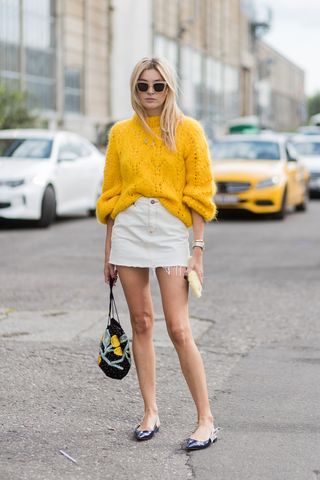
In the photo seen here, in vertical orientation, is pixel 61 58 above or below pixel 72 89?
above

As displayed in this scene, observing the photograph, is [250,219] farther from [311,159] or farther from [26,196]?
[311,159]

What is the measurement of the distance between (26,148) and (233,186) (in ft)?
12.4

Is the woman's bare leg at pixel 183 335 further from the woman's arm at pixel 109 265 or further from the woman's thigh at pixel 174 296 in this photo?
the woman's arm at pixel 109 265

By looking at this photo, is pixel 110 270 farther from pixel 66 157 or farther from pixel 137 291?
pixel 66 157

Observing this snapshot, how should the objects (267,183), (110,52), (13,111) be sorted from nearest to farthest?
(267,183) < (13,111) < (110,52)

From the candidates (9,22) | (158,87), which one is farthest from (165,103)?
(9,22)

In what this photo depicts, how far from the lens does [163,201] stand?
16.8ft

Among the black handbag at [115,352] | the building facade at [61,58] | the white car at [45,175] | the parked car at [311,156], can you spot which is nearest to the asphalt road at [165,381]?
the black handbag at [115,352]

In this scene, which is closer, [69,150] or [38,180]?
[38,180]

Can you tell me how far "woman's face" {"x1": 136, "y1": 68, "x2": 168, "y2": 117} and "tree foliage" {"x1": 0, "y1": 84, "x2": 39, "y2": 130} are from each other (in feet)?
69.0

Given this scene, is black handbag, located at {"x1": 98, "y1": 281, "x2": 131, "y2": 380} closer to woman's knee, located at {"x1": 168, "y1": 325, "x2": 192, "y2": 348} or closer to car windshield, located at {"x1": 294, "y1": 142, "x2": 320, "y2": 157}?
woman's knee, located at {"x1": 168, "y1": 325, "x2": 192, "y2": 348}

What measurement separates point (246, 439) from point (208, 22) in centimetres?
5607

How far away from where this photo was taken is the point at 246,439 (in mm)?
5332

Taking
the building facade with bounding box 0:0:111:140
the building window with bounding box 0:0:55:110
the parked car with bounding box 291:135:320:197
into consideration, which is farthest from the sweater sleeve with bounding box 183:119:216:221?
the building facade with bounding box 0:0:111:140
